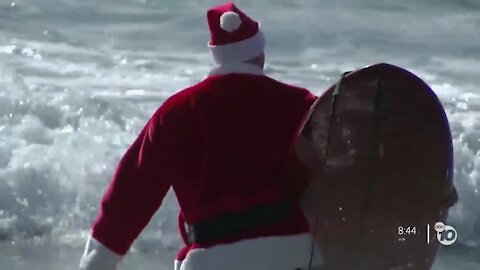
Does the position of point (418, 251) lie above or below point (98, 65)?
above

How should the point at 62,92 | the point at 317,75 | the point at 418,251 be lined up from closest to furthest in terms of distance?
1. the point at 418,251
2. the point at 62,92
3. the point at 317,75

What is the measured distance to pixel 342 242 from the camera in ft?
9.98

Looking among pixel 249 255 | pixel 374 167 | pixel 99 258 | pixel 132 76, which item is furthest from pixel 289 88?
pixel 132 76

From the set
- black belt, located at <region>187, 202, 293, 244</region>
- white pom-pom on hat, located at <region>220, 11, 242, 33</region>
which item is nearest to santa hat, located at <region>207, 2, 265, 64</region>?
white pom-pom on hat, located at <region>220, 11, 242, 33</region>

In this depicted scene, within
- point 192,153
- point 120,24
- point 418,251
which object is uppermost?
point 192,153

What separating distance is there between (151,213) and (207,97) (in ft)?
0.89

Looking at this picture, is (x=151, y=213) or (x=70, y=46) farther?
(x=70, y=46)

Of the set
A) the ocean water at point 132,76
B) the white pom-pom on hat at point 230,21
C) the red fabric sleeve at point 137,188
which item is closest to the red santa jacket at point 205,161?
the red fabric sleeve at point 137,188

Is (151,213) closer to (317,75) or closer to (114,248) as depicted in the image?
(114,248)

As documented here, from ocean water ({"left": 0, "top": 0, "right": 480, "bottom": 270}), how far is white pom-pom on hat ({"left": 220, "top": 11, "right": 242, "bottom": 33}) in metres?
2.85

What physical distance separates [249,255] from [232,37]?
47 cm

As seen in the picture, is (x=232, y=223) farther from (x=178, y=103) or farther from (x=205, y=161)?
(x=178, y=103)

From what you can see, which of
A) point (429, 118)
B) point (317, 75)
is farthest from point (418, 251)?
point (317, 75)

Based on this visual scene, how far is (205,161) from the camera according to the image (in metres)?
2.91
